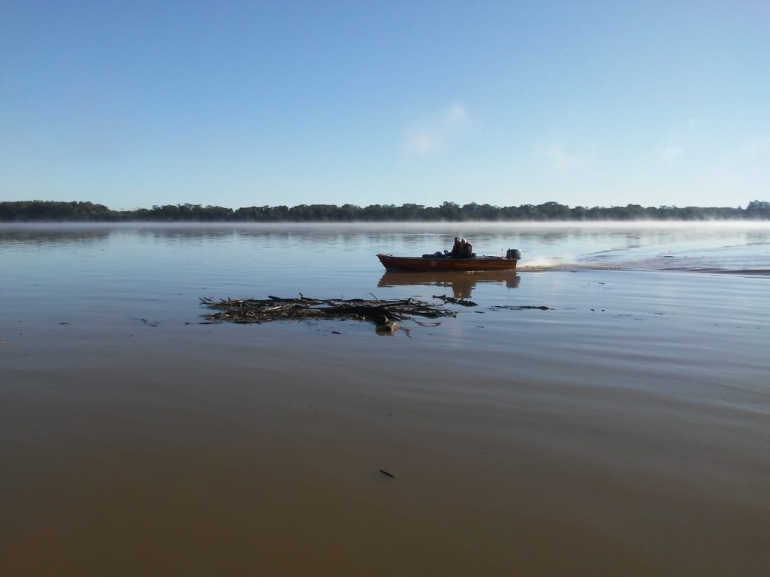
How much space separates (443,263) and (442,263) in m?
0.04

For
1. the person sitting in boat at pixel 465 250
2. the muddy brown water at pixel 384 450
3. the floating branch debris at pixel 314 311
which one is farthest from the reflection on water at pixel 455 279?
the muddy brown water at pixel 384 450

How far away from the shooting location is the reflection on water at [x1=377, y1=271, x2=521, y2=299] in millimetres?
18781

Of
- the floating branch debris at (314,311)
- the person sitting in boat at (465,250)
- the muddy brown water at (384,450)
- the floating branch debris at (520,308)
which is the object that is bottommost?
the muddy brown water at (384,450)

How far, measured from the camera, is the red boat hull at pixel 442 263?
2320 centimetres

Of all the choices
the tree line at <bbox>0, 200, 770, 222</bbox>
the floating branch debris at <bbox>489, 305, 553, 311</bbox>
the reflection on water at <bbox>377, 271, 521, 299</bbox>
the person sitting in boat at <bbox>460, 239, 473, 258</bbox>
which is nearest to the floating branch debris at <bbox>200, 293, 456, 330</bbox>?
the floating branch debris at <bbox>489, 305, 553, 311</bbox>

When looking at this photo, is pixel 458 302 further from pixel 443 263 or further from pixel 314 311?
pixel 443 263

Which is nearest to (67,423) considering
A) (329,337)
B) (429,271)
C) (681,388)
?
(329,337)

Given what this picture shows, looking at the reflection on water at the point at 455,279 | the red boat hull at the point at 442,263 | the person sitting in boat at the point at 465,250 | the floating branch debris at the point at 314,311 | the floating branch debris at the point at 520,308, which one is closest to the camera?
the floating branch debris at the point at 314,311

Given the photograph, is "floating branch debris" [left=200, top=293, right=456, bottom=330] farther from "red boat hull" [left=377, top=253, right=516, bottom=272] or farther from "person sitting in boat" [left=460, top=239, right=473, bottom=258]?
"person sitting in boat" [left=460, top=239, right=473, bottom=258]

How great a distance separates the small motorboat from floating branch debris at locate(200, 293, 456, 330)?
1027cm

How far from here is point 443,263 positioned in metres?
23.4

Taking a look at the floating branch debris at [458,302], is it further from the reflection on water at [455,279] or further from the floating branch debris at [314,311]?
the reflection on water at [455,279]

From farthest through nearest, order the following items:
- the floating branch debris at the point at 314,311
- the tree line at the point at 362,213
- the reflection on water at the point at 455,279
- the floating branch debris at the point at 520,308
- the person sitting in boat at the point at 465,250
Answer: the tree line at the point at 362,213 < the person sitting in boat at the point at 465,250 < the reflection on water at the point at 455,279 < the floating branch debris at the point at 520,308 < the floating branch debris at the point at 314,311

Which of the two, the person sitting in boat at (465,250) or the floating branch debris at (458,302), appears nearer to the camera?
the floating branch debris at (458,302)
